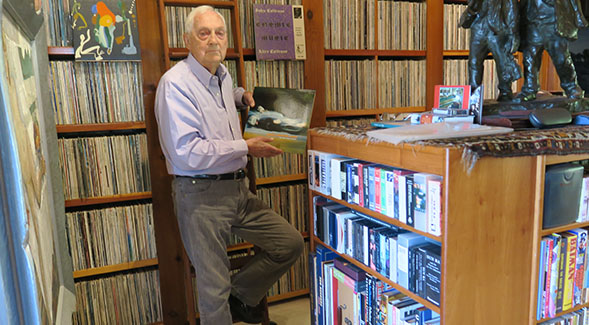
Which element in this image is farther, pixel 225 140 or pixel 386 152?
pixel 225 140

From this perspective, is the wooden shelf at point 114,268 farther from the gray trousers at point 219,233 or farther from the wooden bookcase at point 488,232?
the wooden bookcase at point 488,232

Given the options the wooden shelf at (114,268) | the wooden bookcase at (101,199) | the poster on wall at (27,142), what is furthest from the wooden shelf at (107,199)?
the poster on wall at (27,142)

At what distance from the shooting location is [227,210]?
6.42ft

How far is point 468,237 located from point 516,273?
0.25 meters

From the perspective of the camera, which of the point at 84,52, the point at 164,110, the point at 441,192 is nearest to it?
the point at 441,192

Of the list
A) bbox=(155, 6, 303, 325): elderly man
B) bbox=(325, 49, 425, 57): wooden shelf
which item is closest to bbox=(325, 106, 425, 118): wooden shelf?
bbox=(325, 49, 425, 57): wooden shelf

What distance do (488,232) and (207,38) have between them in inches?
54.1

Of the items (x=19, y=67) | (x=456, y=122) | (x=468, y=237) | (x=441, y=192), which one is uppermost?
(x=19, y=67)

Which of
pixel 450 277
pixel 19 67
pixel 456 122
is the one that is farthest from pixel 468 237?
pixel 19 67

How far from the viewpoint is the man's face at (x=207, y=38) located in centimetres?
193

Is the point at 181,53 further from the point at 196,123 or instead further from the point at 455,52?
the point at 455,52

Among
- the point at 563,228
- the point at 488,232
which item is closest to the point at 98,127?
the point at 488,232

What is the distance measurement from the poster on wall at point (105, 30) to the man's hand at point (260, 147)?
796mm

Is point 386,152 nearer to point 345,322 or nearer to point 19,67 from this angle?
point 345,322
